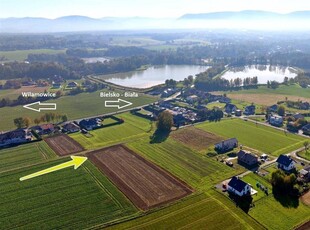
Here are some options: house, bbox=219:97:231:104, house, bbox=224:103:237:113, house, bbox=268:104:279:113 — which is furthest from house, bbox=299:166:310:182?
house, bbox=219:97:231:104

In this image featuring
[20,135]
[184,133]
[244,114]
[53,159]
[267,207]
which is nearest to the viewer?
[267,207]

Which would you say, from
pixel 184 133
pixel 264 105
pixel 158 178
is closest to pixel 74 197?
pixel 158 178

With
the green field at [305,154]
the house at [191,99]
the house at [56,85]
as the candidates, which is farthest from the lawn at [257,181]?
the house at [56,85]

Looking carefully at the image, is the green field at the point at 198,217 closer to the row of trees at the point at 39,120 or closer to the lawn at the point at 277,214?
the lawn at the point at 277,214

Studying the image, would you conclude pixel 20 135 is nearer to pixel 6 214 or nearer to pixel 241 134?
pixel 6 214

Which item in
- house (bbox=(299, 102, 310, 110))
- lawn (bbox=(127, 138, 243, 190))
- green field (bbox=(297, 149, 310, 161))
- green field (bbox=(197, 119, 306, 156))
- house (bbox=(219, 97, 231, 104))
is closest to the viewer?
lawn (bbox=(127, 138, 243, 190))

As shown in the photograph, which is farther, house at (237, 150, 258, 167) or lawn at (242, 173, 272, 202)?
house at (237, 150, 258, 167)

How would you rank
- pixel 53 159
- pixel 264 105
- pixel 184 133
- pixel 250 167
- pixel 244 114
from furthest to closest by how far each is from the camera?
pixel 264 105 → pixel 244 114 → pixel 184 133 → pixel 53 159 → pixel 250 167

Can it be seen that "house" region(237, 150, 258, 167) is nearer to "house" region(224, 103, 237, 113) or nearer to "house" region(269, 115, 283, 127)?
"house" region(269, 115, 283, 127)
